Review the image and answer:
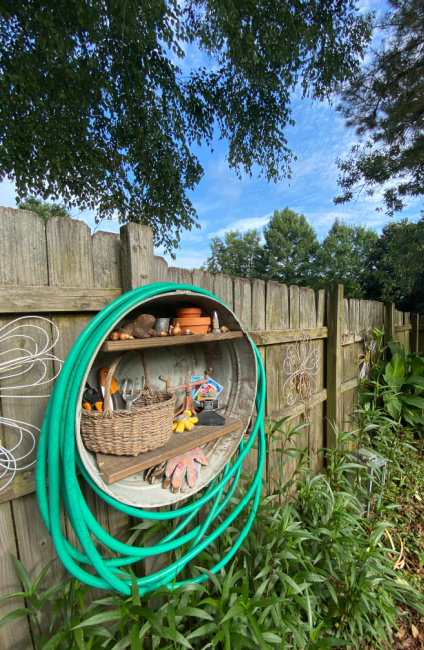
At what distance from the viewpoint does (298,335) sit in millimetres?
2037

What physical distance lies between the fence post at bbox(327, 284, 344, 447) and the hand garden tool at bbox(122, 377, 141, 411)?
6.44 ft

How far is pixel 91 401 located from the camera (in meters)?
0.82

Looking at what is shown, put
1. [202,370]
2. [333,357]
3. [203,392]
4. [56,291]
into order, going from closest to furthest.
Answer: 1. [56,291]
2. [203,392]
3. [202,370]
4. [333,357]

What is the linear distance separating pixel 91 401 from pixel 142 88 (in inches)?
159

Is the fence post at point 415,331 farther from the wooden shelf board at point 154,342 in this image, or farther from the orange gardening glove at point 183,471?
the orange gardening glove at point 183,471

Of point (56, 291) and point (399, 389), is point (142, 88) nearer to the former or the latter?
point (56, 291)

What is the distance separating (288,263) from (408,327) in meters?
17.4

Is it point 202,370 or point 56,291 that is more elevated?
point 56,291

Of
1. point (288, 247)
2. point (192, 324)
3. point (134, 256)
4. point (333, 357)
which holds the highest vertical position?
point (288, 247)

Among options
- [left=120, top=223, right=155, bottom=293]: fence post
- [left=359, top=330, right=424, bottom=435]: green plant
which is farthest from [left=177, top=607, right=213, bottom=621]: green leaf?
[left=359, top=330, right=424, bottom=435]: green plant

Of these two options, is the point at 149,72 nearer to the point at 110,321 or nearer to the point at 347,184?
the point at 347,184

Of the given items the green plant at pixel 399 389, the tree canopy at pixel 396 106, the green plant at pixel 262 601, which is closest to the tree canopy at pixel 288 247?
the tree canopy at pixel 396 106

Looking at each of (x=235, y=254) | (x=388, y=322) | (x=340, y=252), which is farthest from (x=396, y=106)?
(x=235, y=254)

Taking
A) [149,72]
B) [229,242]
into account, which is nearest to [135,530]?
[149,72]
